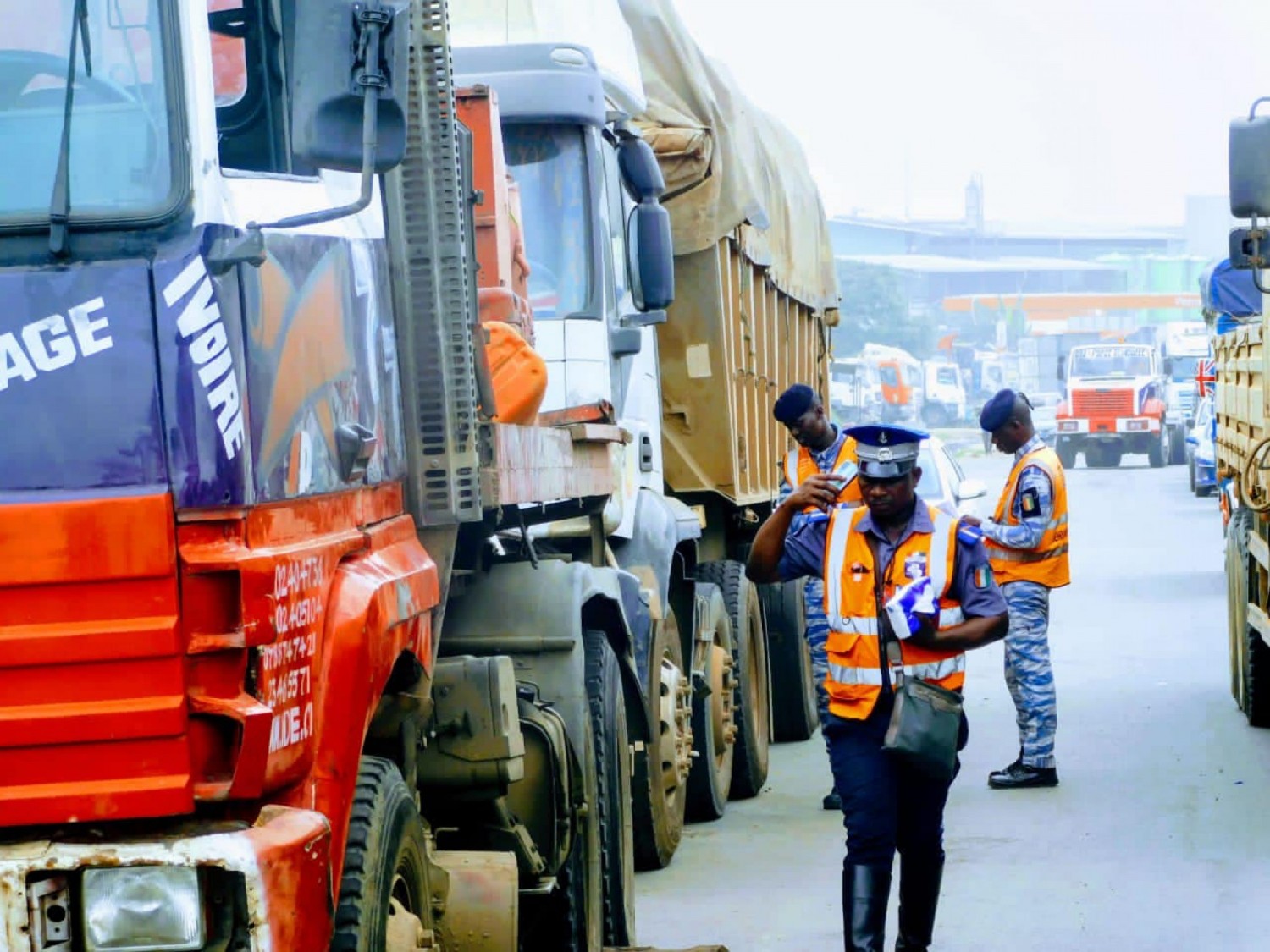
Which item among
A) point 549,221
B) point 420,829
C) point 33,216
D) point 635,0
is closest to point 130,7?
point 33,216

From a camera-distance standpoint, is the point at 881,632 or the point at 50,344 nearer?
the point at 50,344

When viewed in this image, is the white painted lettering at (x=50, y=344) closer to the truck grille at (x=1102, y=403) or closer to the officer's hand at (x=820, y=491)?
the officer's hand at (x=820, y=491)

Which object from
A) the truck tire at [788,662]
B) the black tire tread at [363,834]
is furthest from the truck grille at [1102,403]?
the black tire tread at [363,834]

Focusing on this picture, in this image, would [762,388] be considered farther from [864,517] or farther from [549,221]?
[864,517]

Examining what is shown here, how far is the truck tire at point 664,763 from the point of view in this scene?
799cm

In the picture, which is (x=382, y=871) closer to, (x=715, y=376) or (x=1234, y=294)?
(x=715, y=376)

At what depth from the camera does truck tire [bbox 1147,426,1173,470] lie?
47156mm

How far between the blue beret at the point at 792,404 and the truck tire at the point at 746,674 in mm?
1329

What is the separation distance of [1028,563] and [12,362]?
23.8ft

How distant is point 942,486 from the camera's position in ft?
54.7

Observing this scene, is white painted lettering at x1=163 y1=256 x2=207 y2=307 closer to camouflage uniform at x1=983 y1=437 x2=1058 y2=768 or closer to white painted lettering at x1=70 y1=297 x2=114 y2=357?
white painted lettering at x1=70 y1=297 x2=114 y2=357

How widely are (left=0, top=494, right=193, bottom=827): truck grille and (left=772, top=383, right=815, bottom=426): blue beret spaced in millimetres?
5907

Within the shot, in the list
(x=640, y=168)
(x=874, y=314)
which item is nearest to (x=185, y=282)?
(x=640, y=168)

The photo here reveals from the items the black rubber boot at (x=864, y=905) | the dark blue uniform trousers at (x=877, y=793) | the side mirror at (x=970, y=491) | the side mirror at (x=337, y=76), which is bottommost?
the black rubber boot at (x=864, y=905)
